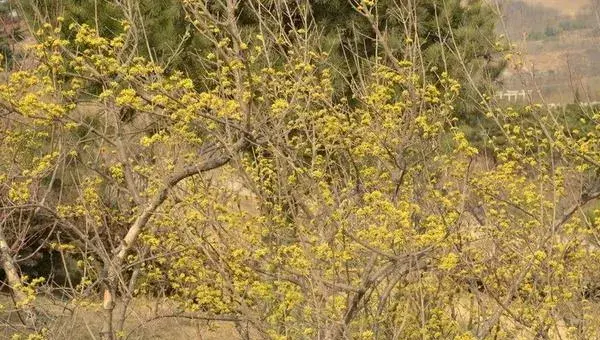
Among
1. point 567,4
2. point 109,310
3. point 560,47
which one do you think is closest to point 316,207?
point 109,310

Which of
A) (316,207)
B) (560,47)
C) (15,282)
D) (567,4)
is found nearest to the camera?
(316,207)

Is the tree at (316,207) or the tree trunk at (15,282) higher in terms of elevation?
the tree at (316,207)

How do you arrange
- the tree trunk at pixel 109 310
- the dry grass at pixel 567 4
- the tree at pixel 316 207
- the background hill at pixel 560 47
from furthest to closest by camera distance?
1. the dry grass at pixel 567 4
2. the tree trunk at pixel 109 310
3. the background hill at pixel 560 47
4. the tree at pixel 316 207

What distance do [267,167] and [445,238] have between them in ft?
5.61

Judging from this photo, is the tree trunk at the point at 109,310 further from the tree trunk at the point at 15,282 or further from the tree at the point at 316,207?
the tree trunk at the point at 15,282

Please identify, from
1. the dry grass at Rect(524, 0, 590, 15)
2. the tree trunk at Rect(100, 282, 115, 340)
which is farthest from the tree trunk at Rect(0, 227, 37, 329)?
the dry grass at Rect(524, 0, 590, 15)

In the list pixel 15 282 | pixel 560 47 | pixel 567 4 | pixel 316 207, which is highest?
pixel 567 4

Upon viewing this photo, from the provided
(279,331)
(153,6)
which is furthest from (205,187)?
(153,6)

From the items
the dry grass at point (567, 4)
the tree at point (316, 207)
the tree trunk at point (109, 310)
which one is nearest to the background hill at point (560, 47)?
the dry grass at point (567, 4)

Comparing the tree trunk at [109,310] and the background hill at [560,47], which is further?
the tree trunk at [109,310]

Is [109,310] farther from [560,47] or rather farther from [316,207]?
[560,47]

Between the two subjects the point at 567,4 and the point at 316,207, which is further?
the point at 567,4

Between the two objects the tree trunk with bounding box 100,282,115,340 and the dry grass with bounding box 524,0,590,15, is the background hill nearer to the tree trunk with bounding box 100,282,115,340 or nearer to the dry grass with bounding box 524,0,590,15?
the dry grass with bounding box 524,0,590,15

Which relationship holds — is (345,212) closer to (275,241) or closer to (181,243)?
(275,241)
